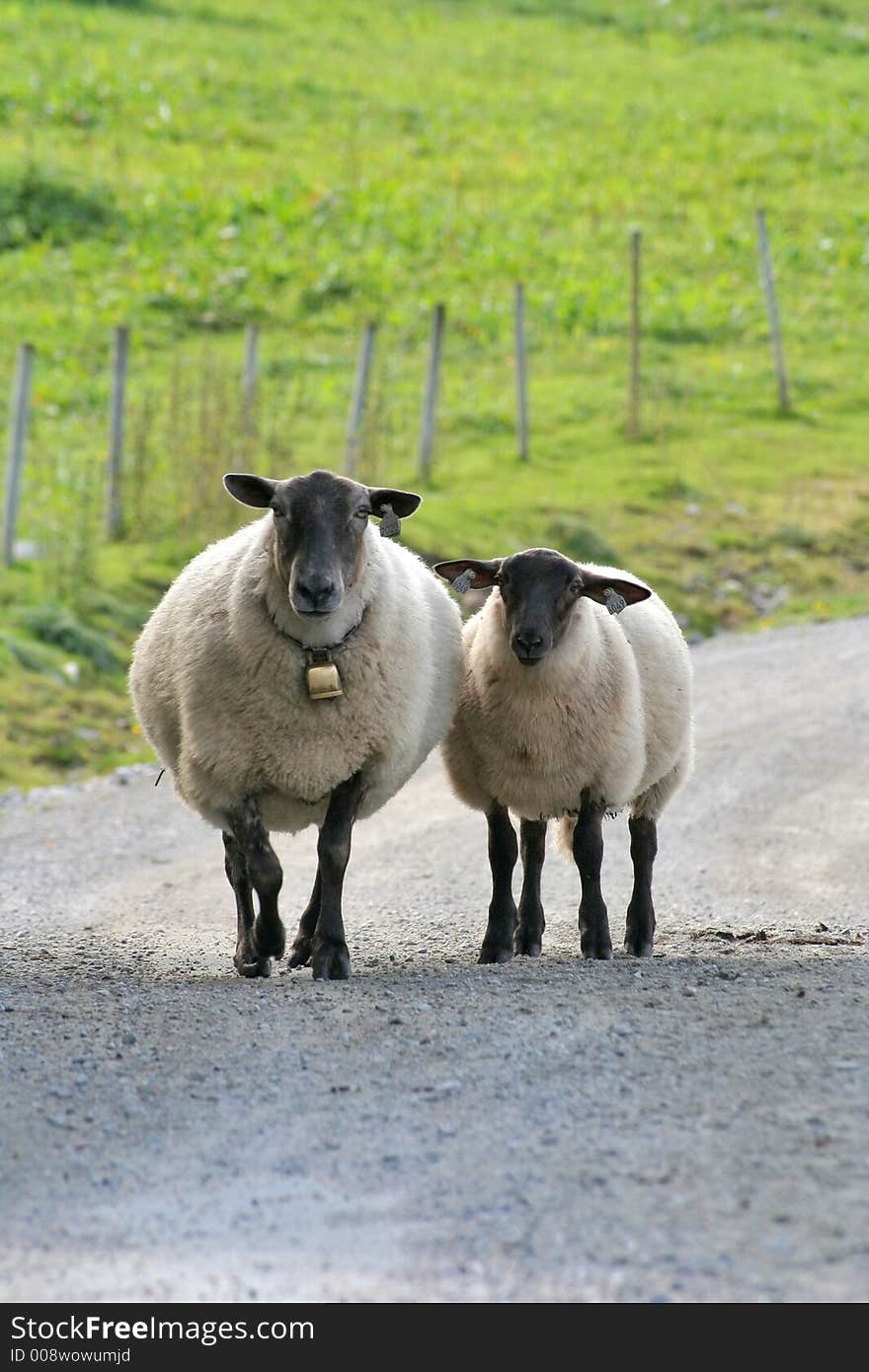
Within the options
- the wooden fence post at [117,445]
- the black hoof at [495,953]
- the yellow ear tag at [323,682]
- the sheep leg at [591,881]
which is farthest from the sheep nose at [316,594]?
the wooden fence post at [117,445]

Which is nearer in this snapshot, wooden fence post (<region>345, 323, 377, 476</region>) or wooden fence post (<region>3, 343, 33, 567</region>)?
wooden fence post (<region>3, 343, 33, 567</region>)

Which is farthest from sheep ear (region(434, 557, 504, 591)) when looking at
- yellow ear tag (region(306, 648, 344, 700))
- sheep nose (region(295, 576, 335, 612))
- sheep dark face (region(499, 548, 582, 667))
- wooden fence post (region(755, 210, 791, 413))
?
wooden fence post (region(755, 210, 791, 413))

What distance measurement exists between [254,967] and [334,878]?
1.77 feet

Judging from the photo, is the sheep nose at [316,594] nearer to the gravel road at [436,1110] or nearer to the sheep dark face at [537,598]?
the sheep dark face at [537,598]

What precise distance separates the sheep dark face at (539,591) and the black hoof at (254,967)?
1.71 metres

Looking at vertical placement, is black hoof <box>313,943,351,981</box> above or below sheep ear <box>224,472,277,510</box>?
below

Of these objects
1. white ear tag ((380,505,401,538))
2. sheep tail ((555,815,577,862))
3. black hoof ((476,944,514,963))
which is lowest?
black hoof ((476,944,514,963))

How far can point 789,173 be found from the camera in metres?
35.5

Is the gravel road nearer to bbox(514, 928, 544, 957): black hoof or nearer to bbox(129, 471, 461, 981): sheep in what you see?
bbox(514, 928, 544, 957): black hoof

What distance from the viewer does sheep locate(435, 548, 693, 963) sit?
812 cm

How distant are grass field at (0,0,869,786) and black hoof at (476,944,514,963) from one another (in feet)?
18.1

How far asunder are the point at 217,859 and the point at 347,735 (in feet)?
11.5

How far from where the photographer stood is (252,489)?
8.02 m

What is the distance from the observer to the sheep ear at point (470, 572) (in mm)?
8352
